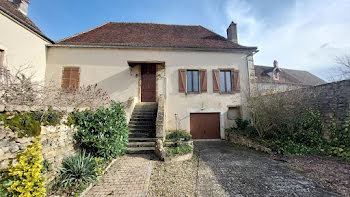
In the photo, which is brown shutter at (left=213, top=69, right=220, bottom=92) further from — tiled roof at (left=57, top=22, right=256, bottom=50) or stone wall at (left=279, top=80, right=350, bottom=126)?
stone wall at (left=279, top=80, right=350, bottom=126)

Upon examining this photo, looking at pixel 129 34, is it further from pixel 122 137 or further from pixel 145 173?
pixel 145 173

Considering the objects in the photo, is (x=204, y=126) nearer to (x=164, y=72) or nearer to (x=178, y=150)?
(x=178, y=150)

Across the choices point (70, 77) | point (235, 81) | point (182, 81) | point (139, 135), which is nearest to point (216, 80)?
point (235, 81)

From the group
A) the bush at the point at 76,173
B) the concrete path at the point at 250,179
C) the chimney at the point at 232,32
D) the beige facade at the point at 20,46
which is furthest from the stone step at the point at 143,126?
the chimney at the point at 232,32

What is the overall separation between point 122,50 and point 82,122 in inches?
241

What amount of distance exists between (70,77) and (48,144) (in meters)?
6.96

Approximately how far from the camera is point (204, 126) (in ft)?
28.5

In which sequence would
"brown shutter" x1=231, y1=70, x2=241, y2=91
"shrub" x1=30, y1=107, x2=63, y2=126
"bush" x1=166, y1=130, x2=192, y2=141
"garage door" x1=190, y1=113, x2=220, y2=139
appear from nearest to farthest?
"shrub" x1=30, y1=107, x2=63, y2=126 < "bush" x1=166, y1=130, x2=192, y2=141 < "garage door" x1=190, y1=113, x2=220, y2=139 < "brown shutter" x1=231, y1=70, x2=241, y2=91

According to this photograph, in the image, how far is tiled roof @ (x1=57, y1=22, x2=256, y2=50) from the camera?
8.88 meters

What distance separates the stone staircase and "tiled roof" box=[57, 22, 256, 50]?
4113 mm

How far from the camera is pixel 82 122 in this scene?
3840mm

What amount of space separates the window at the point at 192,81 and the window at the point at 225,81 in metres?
1.67

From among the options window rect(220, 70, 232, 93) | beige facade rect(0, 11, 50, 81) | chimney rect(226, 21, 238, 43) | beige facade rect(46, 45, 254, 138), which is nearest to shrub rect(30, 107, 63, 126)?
beige facade rect(0, 11, 50, 81)

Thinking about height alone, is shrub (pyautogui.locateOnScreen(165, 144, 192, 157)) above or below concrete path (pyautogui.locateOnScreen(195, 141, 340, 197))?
above
